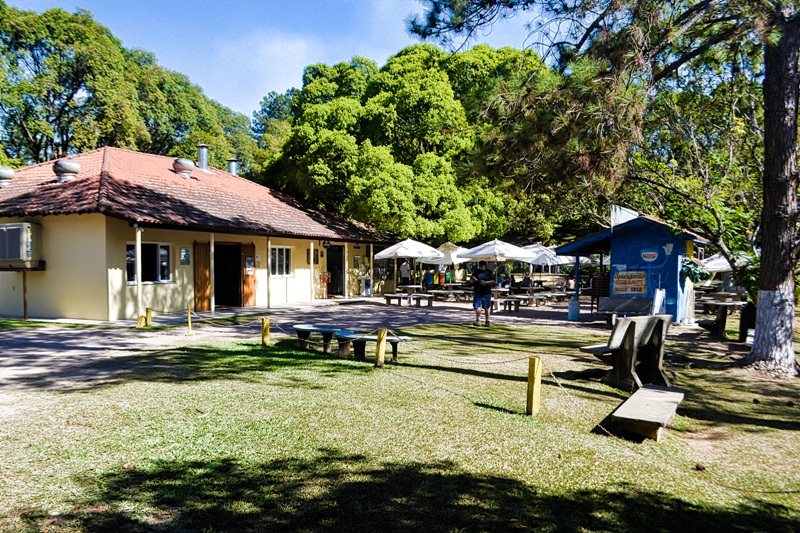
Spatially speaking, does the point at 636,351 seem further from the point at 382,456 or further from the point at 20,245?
the point at 20,245

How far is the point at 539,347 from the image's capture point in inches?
432

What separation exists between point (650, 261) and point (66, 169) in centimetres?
1782

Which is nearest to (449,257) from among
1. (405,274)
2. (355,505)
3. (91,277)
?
(405,274)

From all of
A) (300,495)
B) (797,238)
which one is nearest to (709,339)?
(797,238)

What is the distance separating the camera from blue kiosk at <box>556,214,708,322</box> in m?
15.2

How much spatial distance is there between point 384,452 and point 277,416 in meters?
1.54

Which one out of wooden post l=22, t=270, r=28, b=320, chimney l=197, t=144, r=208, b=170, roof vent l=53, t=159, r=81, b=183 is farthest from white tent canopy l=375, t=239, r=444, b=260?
wooden post l=22, t=270, r=28, b=320

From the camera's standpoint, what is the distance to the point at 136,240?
14750 mm

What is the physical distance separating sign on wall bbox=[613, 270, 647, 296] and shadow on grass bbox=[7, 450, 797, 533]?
41.7ft

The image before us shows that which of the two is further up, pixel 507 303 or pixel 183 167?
pixel 183 167

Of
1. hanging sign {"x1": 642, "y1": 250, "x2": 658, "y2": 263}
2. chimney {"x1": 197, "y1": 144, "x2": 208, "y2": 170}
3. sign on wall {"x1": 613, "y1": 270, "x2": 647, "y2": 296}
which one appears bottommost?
sign on wall {"x1": 613, "y1": 270, "x2": 647, "y2": 296}

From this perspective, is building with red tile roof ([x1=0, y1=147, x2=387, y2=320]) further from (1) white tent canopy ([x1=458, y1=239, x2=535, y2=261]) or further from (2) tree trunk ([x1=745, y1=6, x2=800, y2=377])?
(2) tree trunk ([x1=745, y1=6, x2=800, y2=377])

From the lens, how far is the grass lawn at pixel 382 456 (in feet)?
11.9

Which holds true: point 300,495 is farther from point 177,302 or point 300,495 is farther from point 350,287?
point 350,287
